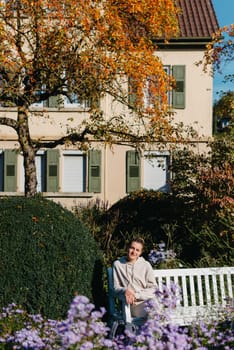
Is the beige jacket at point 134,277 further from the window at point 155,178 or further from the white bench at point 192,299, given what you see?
the window at point 155,178

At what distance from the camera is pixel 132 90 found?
1453cm

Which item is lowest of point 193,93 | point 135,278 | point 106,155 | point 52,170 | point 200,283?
point 200,283

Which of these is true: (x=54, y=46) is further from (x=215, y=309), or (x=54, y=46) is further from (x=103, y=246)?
(x=215, y=309)

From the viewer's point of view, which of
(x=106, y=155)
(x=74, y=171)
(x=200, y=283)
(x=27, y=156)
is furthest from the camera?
(x=74, y=171)

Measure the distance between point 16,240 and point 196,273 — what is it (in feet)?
7.34

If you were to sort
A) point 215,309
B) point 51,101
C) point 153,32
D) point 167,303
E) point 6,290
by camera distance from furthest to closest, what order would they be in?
point 51,101 → point 153,32 → point 215,309 → point 6,290 → point 167,303

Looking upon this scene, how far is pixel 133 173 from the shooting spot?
901 inches

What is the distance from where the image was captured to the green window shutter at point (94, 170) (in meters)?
22.7

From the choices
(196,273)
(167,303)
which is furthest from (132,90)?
(167,303)

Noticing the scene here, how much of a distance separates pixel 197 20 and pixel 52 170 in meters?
7.11

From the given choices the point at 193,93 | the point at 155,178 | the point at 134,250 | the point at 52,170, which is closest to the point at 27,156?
the point at 134,250

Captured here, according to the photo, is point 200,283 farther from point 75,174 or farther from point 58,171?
point 75,174

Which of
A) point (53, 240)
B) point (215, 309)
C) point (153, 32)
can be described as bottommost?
point (215, 309)

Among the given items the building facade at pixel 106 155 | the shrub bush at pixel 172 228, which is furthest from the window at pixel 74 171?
the shrub bush at pixel 172 228
